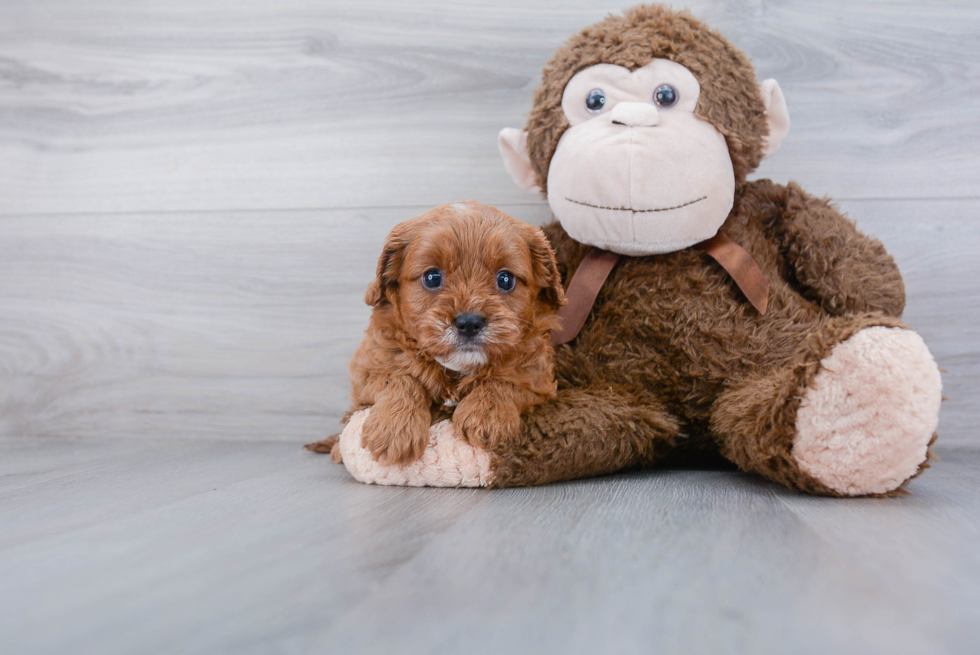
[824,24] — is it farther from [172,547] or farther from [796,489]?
[172,547]

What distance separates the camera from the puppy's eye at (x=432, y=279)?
0.95 meters

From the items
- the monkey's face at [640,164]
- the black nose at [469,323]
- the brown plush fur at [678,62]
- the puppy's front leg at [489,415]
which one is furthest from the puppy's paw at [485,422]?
the brown plush fur at [678,62]

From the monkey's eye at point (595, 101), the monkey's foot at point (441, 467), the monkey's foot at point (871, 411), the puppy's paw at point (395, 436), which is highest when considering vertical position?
the monkey's eye at point (595, 101)

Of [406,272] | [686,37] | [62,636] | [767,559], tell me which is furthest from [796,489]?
[62,636]

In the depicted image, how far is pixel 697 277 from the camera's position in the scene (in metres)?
1.12

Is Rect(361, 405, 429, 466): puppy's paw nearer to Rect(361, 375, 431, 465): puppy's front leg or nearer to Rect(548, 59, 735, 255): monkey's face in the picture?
Rect(361, 375, 431, 465): puppy's front leg

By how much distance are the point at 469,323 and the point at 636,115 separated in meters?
0.45

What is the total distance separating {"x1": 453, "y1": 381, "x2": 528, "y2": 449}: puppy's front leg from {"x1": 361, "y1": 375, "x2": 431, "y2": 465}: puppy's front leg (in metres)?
0.05

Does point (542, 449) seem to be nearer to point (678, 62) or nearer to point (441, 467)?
point (441, 467)

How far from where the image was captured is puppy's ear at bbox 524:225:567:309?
1.01 m

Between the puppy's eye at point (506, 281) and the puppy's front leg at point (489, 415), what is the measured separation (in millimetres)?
142

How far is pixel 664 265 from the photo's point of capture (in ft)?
3.74

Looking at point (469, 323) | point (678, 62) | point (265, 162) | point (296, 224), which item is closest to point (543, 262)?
point (469, 323)

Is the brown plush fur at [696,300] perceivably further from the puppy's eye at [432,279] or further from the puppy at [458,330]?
the puppy's eye at [432,279]
